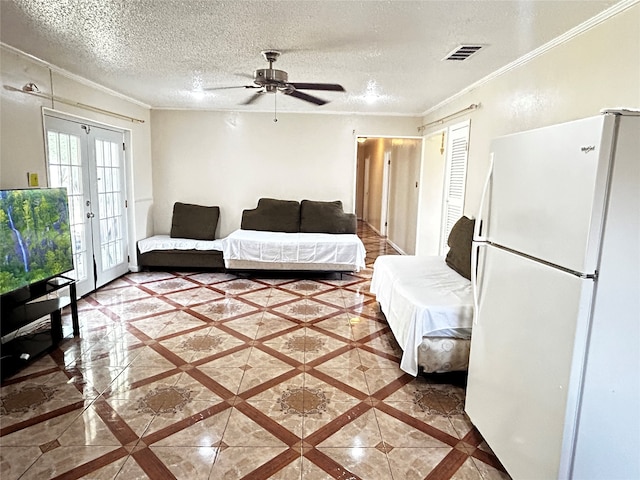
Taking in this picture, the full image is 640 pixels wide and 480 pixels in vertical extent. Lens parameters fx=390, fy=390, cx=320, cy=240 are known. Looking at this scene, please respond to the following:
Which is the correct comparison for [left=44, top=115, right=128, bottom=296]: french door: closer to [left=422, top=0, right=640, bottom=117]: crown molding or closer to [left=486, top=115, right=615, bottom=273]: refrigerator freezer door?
[left=486, top=115, right=615, bottom=273]: refrigerator freezer door

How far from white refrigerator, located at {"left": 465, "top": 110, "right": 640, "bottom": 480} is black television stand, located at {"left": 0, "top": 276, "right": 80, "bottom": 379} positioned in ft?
9.96

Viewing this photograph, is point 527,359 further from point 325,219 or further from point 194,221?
point 194,221

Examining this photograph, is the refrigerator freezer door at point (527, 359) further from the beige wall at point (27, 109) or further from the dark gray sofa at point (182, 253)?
the dark gray sofa at point (182, 253)

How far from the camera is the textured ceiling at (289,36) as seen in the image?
2.17 metres

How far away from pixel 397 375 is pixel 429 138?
390 centimetres

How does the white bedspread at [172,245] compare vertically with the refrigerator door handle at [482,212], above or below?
below

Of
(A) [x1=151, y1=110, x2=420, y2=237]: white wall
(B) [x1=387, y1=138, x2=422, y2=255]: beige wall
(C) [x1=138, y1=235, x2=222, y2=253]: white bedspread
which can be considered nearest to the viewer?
(C) [x1=138, y1=235, x2=222, y2=253]: white bedspread

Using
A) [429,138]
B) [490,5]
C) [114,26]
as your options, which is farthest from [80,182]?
[429,138]

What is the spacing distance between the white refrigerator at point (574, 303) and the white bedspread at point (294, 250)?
334 cm

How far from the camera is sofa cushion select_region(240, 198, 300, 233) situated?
5682 mm

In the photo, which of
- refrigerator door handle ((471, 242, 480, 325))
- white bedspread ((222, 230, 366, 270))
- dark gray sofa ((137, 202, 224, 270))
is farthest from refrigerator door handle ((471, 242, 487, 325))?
dark gray sofa ((137, 202, 224, 270))

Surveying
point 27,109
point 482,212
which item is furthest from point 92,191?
point 482,212

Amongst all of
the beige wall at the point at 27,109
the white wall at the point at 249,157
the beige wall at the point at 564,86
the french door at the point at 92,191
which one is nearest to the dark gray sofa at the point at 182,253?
the french door at the point at 92,191

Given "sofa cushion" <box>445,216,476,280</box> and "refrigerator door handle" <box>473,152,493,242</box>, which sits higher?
"refrigerator door handle" <box>473,152,493,242</box>
